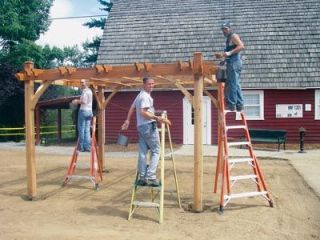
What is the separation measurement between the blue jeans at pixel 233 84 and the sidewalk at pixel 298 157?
299 cm

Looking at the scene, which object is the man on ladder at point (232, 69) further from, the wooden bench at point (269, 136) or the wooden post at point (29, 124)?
the wooden bench at point (269, 136)

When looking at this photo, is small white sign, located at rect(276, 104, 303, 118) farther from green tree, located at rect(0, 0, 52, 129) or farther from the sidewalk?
green tree, located at rect(0, 0, 52, 129)

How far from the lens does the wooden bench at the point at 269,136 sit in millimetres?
18406

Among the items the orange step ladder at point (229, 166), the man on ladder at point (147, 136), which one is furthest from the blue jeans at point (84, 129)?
the orange step ladder at point (229, 166)

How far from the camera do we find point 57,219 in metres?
7.63

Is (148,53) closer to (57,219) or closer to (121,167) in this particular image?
(121,167)

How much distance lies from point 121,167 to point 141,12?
1369 centimetres

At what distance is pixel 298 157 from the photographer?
16266 mm

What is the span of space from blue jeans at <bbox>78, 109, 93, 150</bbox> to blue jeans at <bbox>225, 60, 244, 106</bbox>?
11.9ft

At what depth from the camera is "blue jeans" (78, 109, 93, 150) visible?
34.3 ft

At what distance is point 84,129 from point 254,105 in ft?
39.7

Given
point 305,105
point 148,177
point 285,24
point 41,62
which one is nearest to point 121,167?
point 148,177

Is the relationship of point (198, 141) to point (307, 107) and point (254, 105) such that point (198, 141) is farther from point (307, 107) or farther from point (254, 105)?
point (307, 107)

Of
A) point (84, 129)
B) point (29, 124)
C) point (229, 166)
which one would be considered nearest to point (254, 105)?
point (84, 129)
